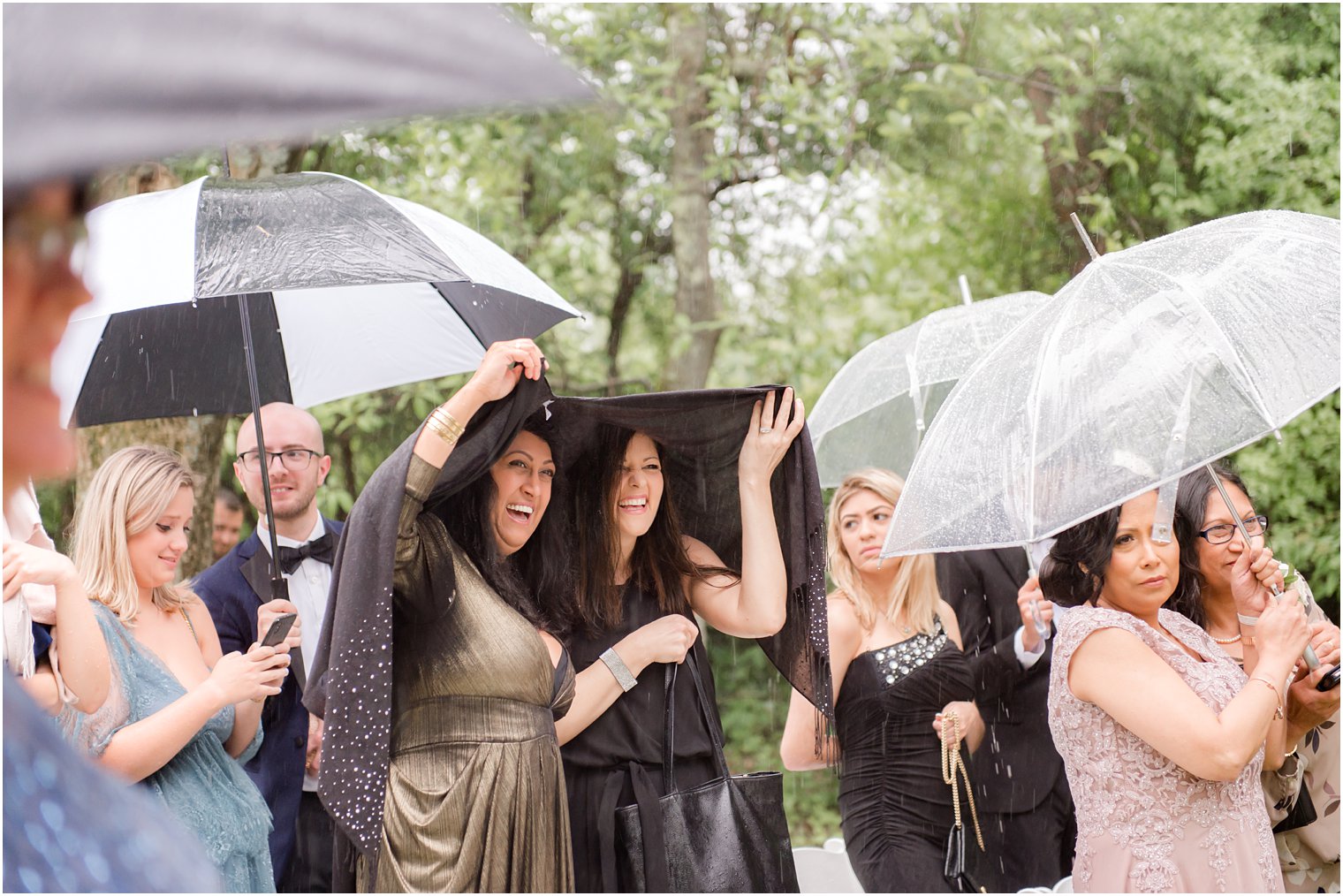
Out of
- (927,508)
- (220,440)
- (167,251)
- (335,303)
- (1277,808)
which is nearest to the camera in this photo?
(167,251)

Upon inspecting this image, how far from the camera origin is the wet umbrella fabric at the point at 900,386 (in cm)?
448

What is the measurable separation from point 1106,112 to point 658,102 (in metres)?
2.85

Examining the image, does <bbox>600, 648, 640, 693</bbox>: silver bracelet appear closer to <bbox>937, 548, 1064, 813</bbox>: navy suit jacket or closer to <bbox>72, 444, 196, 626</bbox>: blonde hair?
<bbox>72, 444, 196, 626</bbox>: blonde hair

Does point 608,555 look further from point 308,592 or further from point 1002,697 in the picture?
Answer: point 1002,697

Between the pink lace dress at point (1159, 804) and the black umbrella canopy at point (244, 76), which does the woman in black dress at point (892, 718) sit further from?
the black umbrella canopy at point (244, 76)

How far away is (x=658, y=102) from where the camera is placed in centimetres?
796

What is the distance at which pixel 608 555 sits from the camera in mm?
3445

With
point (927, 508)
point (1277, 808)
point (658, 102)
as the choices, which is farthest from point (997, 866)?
point (658, 102)

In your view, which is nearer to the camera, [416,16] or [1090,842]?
[416,16]

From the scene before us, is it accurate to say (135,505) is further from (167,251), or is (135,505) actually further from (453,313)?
(453,313)

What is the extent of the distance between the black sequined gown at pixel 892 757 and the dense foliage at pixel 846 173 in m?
3.69

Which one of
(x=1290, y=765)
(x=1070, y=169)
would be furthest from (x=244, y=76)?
(x=1070, y=169)

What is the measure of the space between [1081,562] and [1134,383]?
18.7 inches

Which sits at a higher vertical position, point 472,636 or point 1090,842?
point 472,636
